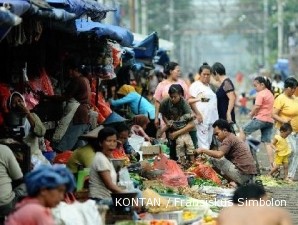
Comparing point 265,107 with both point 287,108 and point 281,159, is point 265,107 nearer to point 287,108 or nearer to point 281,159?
point 287,108

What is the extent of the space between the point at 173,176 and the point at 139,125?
3.59m

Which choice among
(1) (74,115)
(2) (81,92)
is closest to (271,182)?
(2) (81,92)

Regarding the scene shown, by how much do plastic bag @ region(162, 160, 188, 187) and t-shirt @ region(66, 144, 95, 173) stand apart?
8.12ft

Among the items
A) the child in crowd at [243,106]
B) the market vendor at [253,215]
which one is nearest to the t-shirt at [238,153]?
the market vendor at [253,215]

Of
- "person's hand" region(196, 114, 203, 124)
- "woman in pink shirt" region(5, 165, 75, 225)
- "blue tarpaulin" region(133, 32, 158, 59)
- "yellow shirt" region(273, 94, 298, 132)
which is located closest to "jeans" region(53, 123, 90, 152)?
"person's hand" region(196, 114, 203, 124)

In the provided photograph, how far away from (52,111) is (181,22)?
76.3 m

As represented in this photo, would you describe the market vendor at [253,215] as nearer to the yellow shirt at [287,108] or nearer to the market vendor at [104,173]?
the market vendor at [104,173]

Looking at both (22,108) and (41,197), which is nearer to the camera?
(41,197)

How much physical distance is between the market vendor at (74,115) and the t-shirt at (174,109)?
1.87 metres

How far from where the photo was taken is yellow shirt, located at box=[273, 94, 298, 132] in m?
18.3

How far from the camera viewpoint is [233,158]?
15.5 m

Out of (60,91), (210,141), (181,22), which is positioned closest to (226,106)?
(210,141)

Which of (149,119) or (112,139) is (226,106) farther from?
(112,139)

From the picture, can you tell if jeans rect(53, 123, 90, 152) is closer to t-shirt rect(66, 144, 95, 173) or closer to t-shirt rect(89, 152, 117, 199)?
t-shirt rect(66, 144, 95, 173)
